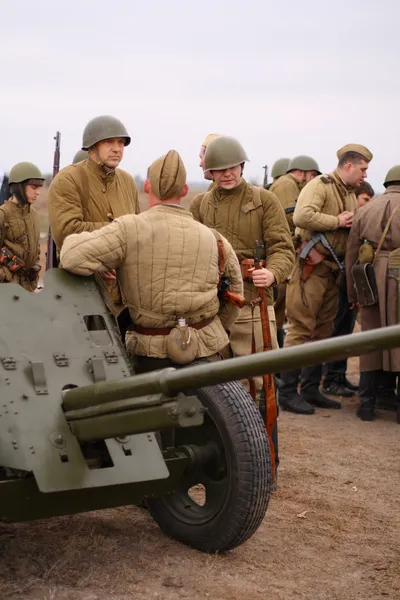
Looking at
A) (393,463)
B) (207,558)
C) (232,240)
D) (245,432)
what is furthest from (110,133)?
(393,463)

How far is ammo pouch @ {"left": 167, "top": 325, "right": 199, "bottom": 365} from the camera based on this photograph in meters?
5.29

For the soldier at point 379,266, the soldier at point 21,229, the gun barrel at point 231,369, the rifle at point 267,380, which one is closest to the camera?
the gun barrel at point 231,369

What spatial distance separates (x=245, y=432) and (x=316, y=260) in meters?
4.41

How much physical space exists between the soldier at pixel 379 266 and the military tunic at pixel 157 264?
364 centimetres

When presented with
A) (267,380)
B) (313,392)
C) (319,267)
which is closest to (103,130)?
(267,380)

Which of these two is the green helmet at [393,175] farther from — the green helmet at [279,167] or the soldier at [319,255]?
the green helmet at [279,167]

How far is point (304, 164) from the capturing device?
35.6 ft

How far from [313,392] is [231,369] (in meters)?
5.66

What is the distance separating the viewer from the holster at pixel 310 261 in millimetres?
9227

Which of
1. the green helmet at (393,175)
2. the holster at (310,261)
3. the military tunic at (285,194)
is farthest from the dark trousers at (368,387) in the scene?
the green helmet at (393,175)

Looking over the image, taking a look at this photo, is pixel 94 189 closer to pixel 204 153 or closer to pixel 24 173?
pixel 204 153

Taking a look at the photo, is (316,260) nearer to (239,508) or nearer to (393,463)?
(393,463)

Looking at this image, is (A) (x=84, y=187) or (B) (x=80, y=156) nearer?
(A) (x=84, y=187)

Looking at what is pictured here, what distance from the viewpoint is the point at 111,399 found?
4531 millimetres
